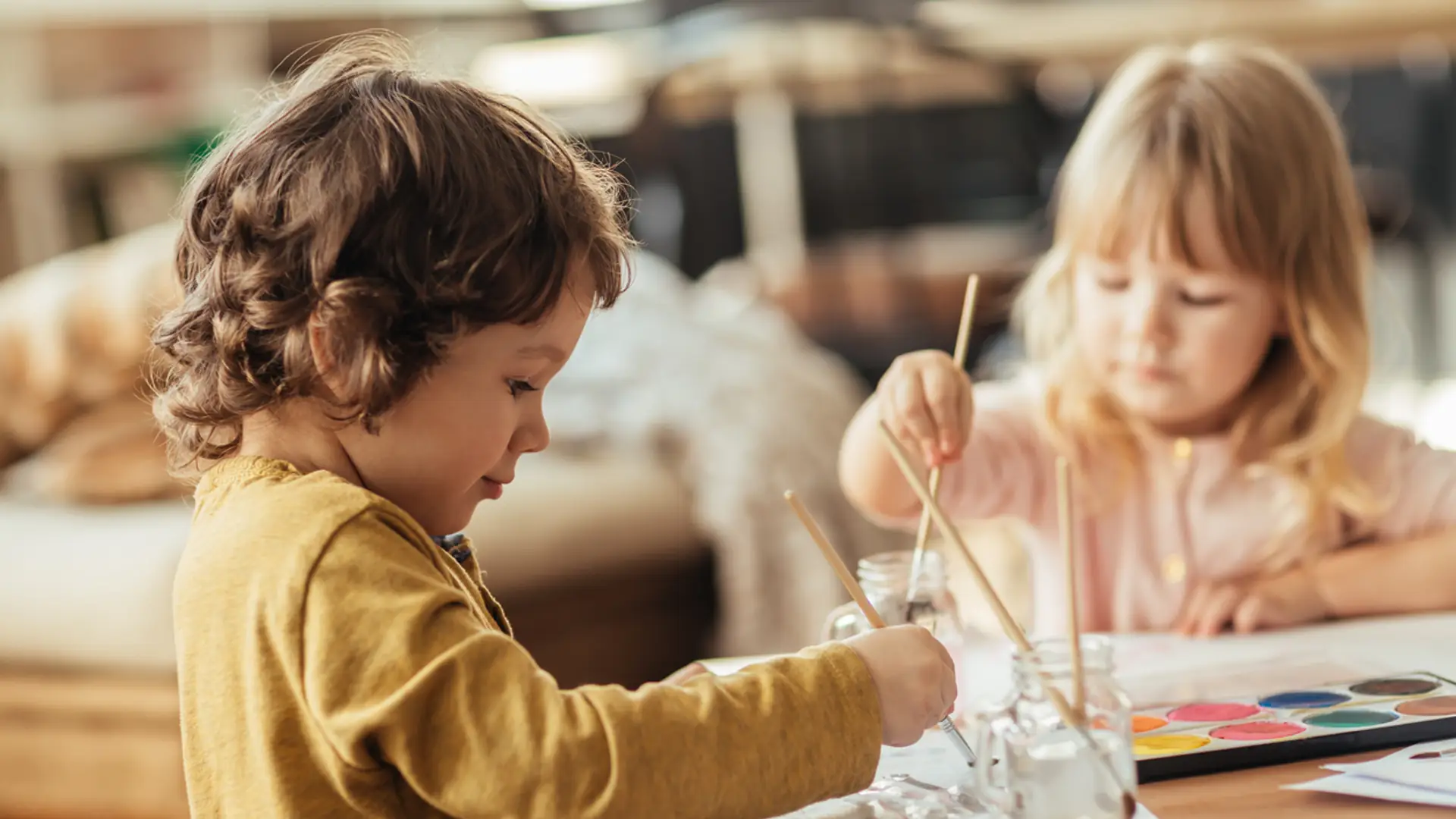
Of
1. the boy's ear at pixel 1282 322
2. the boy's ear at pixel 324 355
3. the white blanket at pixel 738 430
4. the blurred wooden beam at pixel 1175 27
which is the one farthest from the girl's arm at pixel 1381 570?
the blurred wooden beam at pixel 1175 27

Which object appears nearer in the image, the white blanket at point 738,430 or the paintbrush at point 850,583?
the paintbrush at point 850,583

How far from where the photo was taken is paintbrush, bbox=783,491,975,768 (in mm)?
694

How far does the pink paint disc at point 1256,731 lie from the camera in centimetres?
77

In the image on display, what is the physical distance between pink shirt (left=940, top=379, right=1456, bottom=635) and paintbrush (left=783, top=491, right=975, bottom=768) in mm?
515

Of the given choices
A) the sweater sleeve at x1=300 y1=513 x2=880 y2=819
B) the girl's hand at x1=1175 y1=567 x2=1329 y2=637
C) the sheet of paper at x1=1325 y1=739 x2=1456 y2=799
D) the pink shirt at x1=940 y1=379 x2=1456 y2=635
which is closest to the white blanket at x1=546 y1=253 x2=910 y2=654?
the pink shirt at x1=940 y1=379 x2=1456 y2=635

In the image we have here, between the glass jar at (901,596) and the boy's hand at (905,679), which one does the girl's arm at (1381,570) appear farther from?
the boy's hand at (905,679)

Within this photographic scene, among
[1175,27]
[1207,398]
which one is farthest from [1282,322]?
[1175,27]

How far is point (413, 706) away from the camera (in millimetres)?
596

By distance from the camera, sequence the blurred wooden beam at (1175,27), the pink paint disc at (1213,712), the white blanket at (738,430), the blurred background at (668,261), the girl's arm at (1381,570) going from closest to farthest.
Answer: the pink paint disc at (1213,712) → the girl's arm at (1381,570) → the blurred background at (668,261) → the white blanket at (738,430) → the blurred wooden beam at (1175,27)

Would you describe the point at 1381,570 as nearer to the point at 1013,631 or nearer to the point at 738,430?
the point at 1013,631

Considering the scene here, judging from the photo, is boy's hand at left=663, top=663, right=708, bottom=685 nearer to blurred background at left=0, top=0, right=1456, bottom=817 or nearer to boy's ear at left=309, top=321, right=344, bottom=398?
boy's ear at left=309, top=321, right=344, bottom=398

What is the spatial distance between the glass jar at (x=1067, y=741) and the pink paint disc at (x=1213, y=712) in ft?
0.62

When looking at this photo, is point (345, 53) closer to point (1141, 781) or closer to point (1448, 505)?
point (1141, 781)

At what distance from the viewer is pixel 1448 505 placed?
1180 millimetres
